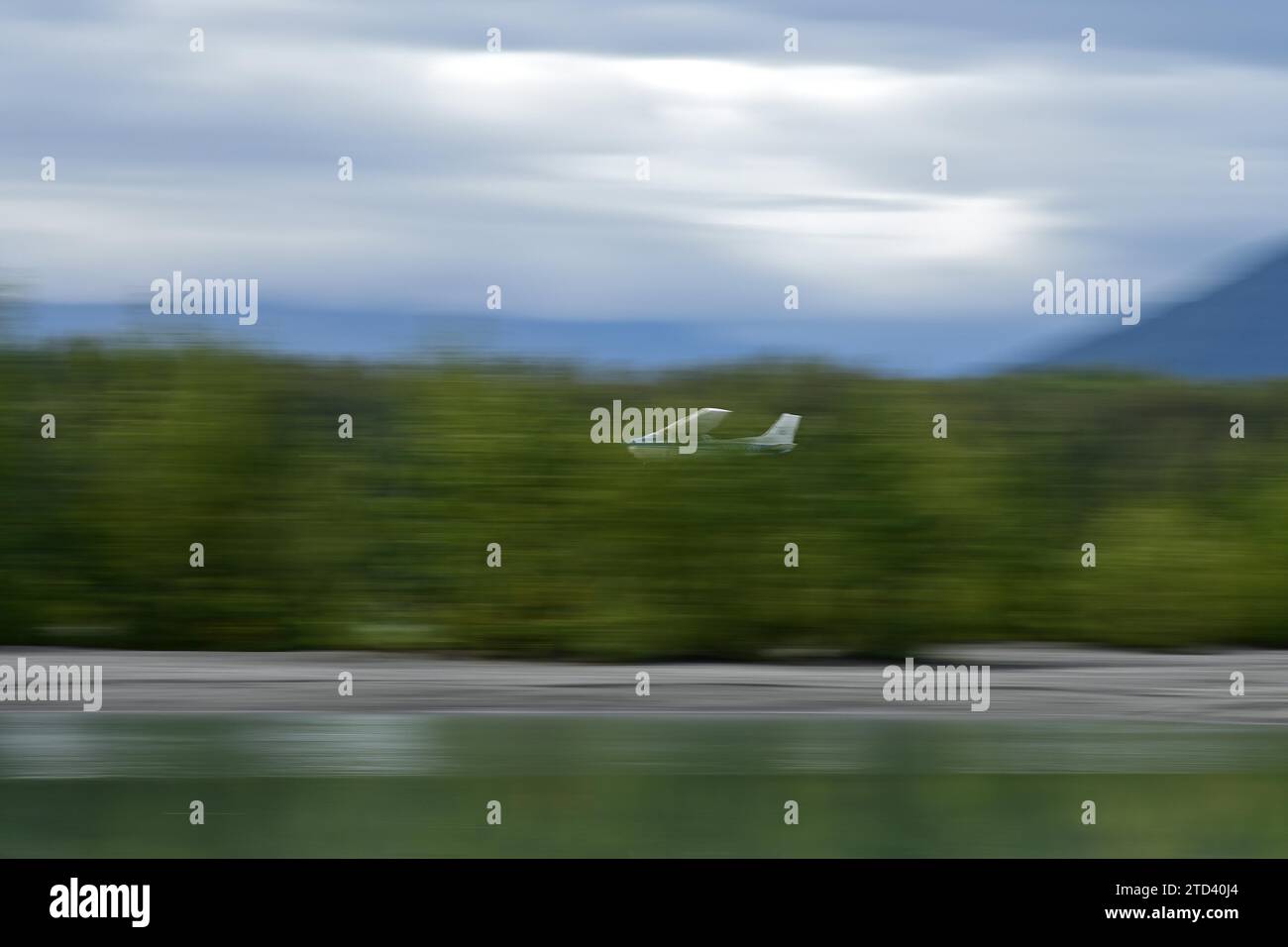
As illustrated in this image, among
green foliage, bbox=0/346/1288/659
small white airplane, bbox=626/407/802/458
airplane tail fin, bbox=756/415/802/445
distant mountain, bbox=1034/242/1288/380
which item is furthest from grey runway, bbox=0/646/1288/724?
distant mountain, bbox=1034/242/1288/380

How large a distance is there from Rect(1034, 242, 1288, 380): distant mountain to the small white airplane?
10.2 ft

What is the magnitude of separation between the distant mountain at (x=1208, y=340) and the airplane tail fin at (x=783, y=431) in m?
2.92

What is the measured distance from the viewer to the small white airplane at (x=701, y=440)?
504 inches

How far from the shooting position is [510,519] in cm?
1299

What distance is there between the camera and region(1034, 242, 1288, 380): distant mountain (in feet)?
54.3

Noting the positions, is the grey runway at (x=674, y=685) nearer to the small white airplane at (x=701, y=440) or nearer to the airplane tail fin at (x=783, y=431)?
the small white airplane at (x=701, y=440)

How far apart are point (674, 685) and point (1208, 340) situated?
2015cm

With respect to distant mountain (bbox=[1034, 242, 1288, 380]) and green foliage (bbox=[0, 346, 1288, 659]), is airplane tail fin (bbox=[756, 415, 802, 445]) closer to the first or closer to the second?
green foliage (bbox=[0, 346, 1288, 659])

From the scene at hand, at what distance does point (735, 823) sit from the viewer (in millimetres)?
6816

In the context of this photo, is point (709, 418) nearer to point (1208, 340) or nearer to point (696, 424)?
point (696, 424)

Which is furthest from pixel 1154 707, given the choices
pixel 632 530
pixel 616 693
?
pixel 632 530

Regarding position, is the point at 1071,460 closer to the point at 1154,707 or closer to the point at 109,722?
the point at 1154,707

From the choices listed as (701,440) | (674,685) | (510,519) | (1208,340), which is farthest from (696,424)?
(1208,340)
